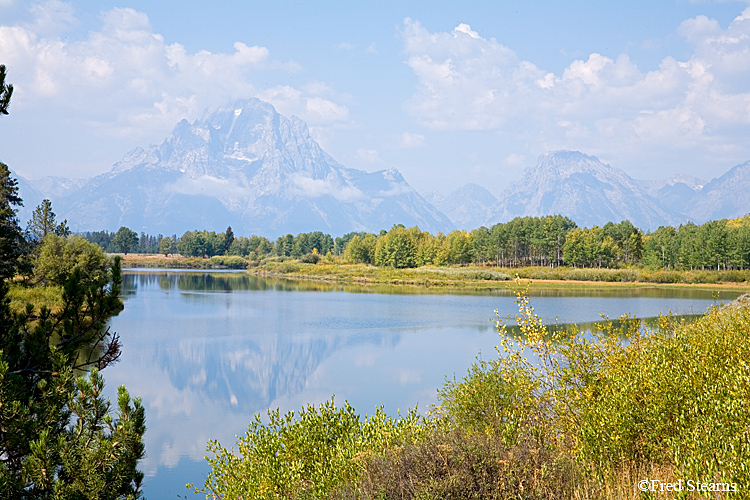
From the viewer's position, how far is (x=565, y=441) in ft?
27.6

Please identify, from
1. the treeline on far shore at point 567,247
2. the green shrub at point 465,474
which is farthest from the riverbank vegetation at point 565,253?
the green shrub at point 465,474

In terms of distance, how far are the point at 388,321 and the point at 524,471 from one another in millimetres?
33353

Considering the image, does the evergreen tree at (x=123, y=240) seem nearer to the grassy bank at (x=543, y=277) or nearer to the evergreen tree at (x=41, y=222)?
the grassy bank at (x=543, y=277)

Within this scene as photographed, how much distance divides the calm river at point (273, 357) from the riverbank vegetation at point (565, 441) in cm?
587

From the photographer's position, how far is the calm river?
16703 millimetres

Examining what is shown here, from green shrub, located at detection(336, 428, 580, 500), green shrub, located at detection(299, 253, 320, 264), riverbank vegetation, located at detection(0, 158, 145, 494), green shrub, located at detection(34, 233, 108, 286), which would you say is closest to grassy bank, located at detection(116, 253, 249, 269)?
green shrub, located at detection(299, 253, 320, 264)

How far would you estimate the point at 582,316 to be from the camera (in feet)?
128

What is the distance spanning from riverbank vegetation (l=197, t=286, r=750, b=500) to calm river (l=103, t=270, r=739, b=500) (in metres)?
5.87

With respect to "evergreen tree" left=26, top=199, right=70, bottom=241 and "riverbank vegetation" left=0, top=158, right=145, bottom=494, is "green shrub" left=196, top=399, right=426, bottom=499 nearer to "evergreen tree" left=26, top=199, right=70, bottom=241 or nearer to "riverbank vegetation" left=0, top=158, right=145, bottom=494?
"riverbank vegetation" left=0, top=158, right=145, bottom=494

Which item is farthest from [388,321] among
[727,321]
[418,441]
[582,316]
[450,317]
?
[418,441]

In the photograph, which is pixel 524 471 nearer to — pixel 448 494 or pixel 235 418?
pixel 448 494

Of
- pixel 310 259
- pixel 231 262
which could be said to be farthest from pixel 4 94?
pixel 231 262

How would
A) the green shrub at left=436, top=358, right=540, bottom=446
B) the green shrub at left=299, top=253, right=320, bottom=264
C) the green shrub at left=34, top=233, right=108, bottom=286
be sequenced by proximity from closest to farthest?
the green shrub at left=436, top=358, right=540, bottom=446
the green shrub at left=34, top=233, right=108, bottom=286
the green shrub at left=299, top=253, right=320, bottom=264

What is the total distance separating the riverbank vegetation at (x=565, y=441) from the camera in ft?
18.9
